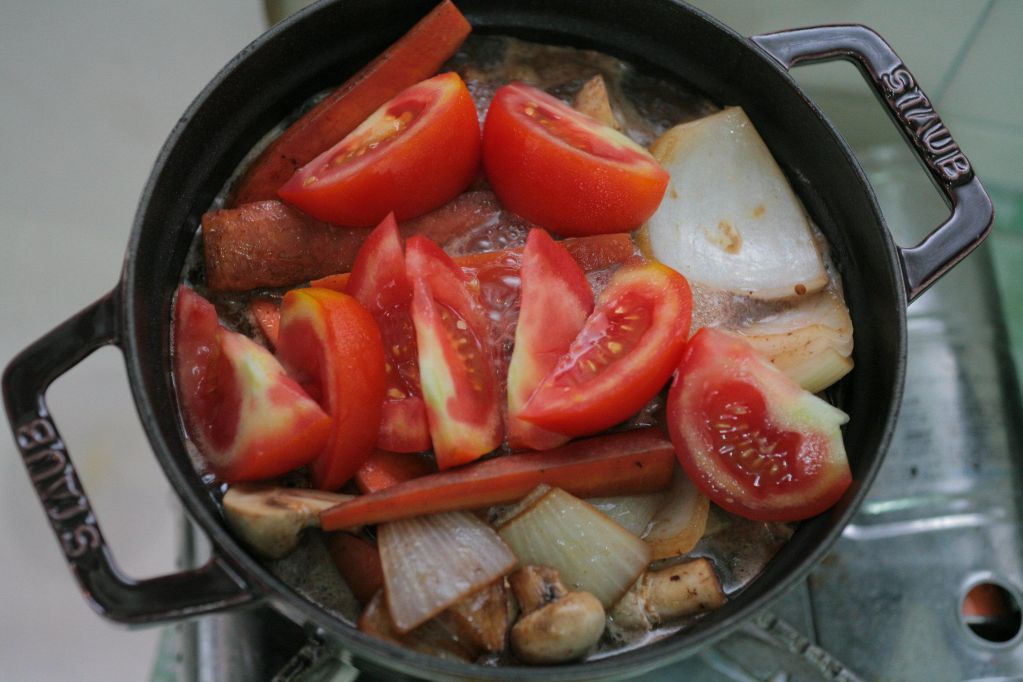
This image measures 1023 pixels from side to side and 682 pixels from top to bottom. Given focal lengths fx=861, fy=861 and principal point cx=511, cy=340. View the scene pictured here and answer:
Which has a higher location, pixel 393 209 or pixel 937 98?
pixel 393 209

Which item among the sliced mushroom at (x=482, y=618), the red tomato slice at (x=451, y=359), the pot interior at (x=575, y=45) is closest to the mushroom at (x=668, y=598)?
the pot interior at (x=575, y=45)

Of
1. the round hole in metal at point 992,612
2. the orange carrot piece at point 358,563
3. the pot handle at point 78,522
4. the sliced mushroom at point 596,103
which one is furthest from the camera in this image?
the round hole in metal at point 992,612

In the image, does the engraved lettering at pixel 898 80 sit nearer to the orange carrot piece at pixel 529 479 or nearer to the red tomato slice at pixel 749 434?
the red tomato slice at pixel 749 434

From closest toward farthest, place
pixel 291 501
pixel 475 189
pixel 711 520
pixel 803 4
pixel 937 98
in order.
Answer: pixel 291 501
pixel 711 520
pixel 475 189
pixel 803 4
pixel 937 98

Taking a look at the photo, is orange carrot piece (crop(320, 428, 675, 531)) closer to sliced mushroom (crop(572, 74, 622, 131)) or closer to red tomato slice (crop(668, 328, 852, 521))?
red tomato slice (crop(668, 328, 852, 521))

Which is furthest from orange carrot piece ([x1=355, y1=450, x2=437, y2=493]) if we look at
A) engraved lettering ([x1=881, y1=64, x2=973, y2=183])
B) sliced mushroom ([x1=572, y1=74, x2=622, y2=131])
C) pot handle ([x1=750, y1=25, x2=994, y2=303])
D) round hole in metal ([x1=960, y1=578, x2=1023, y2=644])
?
round hole in metal ([x1=960, y1=578, x2=1023, y2=644])

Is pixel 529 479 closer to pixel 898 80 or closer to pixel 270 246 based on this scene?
pixel 270 246

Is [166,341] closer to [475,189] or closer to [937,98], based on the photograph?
[475,189]

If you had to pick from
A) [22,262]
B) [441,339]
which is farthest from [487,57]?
[22,262]
